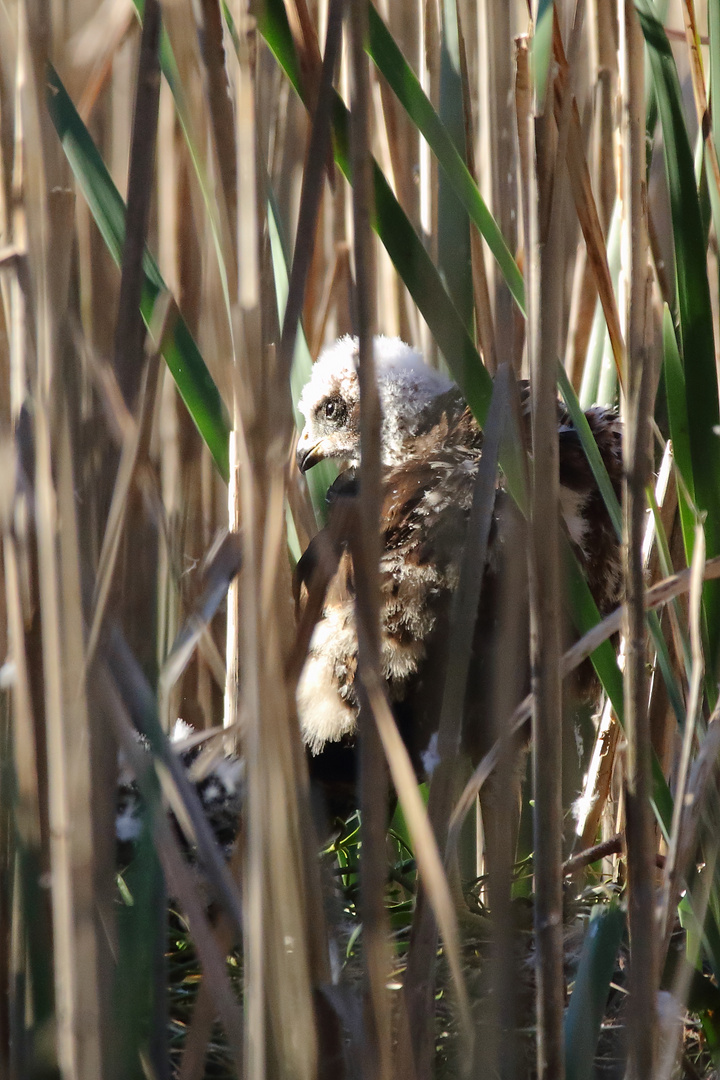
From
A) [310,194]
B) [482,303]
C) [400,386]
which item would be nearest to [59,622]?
[310,194]

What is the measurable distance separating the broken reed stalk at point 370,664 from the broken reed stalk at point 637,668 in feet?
0.62

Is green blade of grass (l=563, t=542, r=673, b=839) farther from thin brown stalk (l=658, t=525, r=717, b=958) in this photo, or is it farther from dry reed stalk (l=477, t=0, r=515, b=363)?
dry reed stalk (l=477, t=0, r=515, b=363)

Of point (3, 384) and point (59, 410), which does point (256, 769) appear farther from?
point (3, 384)

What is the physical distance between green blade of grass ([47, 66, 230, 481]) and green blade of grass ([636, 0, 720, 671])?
47 cm

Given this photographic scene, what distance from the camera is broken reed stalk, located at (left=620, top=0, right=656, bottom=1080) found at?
70 cm

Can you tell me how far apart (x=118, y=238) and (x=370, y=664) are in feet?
1.44

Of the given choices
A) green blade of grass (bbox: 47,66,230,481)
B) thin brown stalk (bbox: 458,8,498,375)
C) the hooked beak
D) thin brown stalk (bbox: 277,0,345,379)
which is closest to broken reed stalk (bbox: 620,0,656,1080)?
thin brown stalk (bbox: 277,0,345,379)

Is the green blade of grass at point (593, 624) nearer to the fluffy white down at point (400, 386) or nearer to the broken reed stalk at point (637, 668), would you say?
the broken reed stalk at point (637, 668)

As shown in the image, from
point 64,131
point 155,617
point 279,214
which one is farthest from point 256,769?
point 279,214

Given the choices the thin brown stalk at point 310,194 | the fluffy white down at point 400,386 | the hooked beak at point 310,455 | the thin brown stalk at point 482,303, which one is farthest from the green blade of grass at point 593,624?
the hooked beak at point 310,455

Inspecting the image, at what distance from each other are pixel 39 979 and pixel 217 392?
0.53m

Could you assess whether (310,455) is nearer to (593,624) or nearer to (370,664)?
(593,624)

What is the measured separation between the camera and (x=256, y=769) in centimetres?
63

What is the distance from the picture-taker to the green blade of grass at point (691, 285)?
0.95 meters
